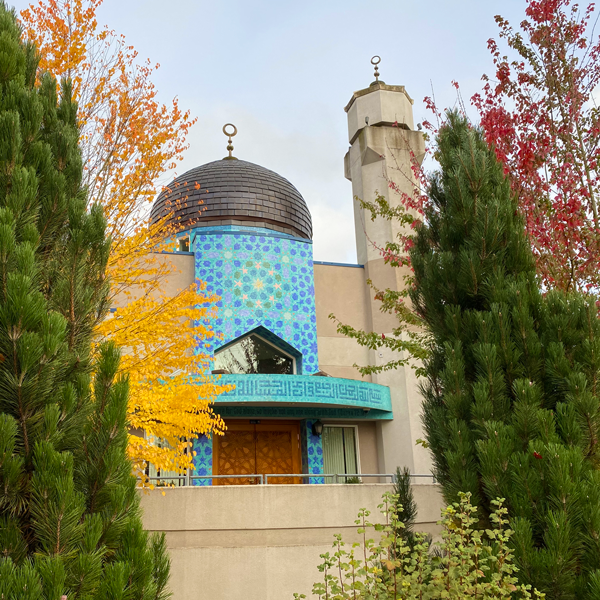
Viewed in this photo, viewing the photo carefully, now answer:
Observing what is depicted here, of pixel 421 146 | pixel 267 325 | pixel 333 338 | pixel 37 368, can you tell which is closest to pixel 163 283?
pixel 267 325

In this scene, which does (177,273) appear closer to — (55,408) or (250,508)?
(250,508)

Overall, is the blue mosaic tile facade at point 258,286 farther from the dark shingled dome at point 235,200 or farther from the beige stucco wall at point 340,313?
the dark shingled dome at point 235,200

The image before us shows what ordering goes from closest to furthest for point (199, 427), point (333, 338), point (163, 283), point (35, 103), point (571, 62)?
point (35, 103), point (571, 62), point (199, 427), point (163, 283), point (333, 338)

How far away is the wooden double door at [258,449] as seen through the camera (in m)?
16.1

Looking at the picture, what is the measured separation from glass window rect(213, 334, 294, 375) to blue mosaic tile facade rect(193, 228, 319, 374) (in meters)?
0.47

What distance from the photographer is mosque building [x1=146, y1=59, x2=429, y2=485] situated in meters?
15.7

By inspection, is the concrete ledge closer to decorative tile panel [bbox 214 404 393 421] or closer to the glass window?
decorative tile panel [bbox 214 404 393 421]

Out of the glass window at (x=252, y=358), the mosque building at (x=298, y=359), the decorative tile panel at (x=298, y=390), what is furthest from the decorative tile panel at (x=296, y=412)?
the glass window at (x=252, y=358)

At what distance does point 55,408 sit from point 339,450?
14086mm

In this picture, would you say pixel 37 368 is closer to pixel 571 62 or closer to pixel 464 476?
pixel 464 476

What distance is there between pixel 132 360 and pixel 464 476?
533 cm

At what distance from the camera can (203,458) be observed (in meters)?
15.3

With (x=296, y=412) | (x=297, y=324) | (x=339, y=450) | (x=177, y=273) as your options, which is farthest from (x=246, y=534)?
(x=177, y=273)

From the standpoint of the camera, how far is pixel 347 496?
1043cm
